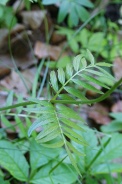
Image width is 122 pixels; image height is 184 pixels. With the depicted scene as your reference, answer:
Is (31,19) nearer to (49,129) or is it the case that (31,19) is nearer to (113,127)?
Answer: (113,127)

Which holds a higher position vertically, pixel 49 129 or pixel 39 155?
pixel 49 129

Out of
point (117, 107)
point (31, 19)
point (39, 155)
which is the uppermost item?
point (31, 19)

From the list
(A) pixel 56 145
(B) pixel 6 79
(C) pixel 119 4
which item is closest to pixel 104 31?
(C) pixel 119 4

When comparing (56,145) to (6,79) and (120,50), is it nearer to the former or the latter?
(6,79)

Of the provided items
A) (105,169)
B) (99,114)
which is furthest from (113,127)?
(105,169)

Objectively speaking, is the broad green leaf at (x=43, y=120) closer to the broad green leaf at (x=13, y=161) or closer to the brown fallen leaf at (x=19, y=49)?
the broad green leaf at (x=13, y=161)

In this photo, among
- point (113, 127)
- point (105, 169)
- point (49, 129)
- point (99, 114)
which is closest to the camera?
point (49, 129)

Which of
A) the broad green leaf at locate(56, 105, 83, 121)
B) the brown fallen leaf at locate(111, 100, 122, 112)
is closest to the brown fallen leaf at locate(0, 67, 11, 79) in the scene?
the brown fallen leaf at locate(111, 100, 122, 112)
